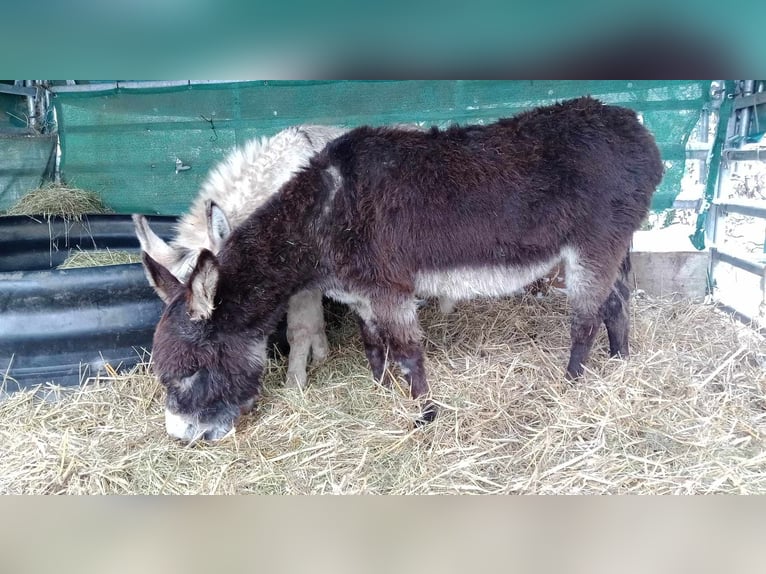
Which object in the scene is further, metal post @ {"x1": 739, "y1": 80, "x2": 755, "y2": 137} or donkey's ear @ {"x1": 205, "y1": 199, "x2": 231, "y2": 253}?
metal post @ {"x1": 739, "y1": 80, "x2": 755, "y2": 137}

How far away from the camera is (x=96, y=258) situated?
453cm

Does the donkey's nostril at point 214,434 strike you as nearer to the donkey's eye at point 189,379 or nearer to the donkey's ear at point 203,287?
the donkey's eye at point 189,379

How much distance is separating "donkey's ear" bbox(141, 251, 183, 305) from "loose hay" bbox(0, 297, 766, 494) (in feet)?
2.64

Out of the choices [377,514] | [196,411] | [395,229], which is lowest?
[196,411]

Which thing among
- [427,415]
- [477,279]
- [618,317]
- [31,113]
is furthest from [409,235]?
[31,113]

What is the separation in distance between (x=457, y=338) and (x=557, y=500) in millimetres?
2611

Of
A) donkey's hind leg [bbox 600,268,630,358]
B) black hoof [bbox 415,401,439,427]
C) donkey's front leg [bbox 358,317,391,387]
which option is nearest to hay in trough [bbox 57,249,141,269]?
donkey's front leg [bbox 358,317,391,387]

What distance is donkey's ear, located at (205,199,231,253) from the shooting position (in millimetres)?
2832

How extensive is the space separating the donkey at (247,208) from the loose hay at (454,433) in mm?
373

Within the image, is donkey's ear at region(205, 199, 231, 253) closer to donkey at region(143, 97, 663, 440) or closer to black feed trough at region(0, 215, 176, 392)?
donkey at region(143, 97, 663, 440)
